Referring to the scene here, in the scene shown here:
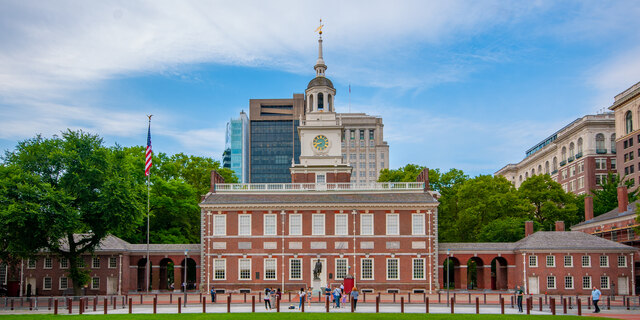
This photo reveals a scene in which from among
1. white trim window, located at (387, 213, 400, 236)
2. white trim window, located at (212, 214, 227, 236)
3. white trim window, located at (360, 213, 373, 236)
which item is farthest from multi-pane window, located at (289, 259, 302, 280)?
white trim window, located at (387, 213, 400, 236)

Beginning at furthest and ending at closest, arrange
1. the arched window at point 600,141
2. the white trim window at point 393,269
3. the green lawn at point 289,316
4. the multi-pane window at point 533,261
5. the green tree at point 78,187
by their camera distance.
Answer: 1. the arched window at point 600,141
2. the white trim window at point 393,269
3. the multi-pane window at point 533,261
4. the green tree at point 78,187
5. the green lawn at point 289,316

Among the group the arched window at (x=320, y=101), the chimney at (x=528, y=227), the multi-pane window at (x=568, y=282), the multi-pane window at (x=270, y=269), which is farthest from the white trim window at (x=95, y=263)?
the multi-pane window at (x=568, y=282)

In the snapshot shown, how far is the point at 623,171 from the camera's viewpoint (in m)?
102

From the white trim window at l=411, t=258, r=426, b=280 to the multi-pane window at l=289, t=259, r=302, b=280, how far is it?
9759mm

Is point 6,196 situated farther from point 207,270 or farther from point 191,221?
point 191,221

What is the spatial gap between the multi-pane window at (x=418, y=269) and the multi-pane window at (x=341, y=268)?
19.6 feet

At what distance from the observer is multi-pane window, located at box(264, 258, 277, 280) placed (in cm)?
5825

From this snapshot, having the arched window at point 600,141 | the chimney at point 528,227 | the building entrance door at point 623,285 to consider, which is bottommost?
the building entrance door at point 623,285

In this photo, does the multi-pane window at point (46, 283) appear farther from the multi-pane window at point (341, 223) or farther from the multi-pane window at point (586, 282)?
the multi-pane window at point (586, 282)

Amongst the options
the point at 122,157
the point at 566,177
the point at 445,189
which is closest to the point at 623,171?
the point at 566,177

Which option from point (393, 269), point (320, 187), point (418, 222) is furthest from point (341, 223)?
point (418, 222)

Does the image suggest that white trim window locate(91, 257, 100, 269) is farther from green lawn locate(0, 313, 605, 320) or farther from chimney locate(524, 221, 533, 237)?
chimney locate(524, 221, 533, 237)

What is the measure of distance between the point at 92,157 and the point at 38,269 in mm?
13321

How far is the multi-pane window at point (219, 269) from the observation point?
58.3m
